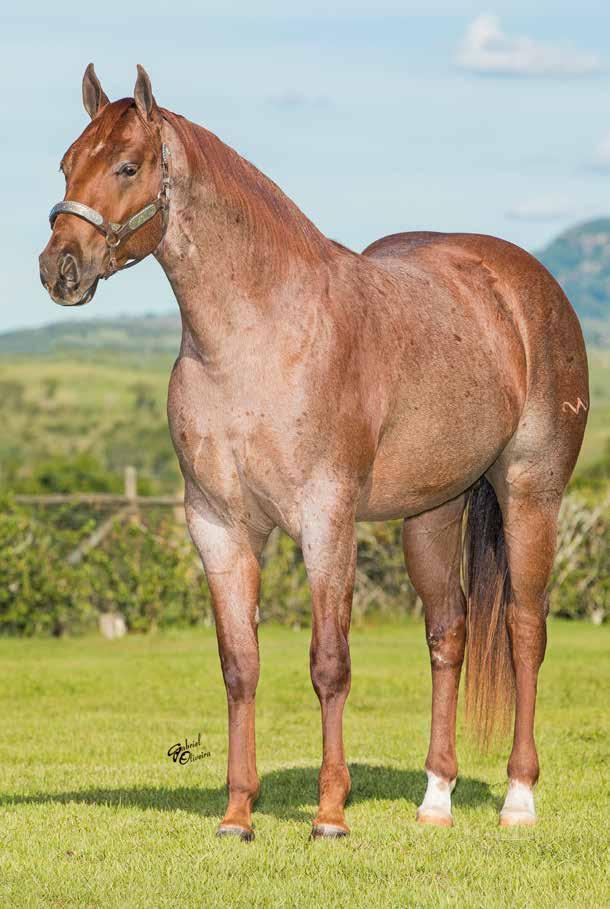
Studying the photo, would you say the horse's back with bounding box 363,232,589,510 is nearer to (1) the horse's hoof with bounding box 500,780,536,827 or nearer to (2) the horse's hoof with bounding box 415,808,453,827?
(1) the horse's hoof with bounding box 500,780,536,827

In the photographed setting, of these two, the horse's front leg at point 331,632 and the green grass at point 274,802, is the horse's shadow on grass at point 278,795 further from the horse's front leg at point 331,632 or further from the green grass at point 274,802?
the horse's front leg at point 331,632

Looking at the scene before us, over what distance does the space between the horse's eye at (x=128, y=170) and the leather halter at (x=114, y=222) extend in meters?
0.11

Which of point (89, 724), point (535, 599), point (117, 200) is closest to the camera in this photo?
point (117, 200)

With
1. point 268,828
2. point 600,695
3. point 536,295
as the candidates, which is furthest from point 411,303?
point 600,695

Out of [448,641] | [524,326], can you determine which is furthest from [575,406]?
[448,641]

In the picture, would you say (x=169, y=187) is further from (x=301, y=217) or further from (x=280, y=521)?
(x=280, y=521)

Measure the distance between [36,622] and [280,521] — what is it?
452 inches

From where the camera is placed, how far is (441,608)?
7.18 m

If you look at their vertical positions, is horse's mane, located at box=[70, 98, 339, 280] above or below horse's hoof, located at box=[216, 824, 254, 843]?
above

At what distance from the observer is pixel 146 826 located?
623 cm

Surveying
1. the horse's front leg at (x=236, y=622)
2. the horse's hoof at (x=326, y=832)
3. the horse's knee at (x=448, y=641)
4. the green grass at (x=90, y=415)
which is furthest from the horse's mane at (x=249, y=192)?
the green grass at (x=90, y=415)

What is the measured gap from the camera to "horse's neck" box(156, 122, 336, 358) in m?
5.69

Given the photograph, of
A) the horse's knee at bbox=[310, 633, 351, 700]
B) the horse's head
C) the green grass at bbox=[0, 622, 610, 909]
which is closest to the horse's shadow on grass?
the green grass at bbox=[0, 622, 610, 909]

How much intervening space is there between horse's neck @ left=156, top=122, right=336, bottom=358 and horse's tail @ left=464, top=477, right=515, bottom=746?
6.40 ft
